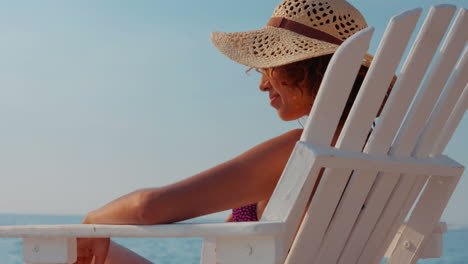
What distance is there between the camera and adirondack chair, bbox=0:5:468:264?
157 centimetres

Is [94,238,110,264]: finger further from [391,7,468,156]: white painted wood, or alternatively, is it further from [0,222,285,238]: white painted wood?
[391,7,468,156]: white painted wood

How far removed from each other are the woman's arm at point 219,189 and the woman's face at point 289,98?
243 millimetres

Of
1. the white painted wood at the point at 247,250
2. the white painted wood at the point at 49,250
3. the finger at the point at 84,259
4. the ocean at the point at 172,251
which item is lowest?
the ocean at the point at 172,251

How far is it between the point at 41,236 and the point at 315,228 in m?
0.89

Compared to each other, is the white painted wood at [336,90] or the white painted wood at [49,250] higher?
the white painted wood at [336,90]

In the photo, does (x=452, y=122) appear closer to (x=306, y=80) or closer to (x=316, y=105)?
(x=306, y=80)

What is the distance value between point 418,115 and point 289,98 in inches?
15.8

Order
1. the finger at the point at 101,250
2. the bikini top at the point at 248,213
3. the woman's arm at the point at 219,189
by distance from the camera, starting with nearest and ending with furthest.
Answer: the woman's arm at the point at 219,189 → the finger at the point at 101,250 → the bikini top at the point at 248,213

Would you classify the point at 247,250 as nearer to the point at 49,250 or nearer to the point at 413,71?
the point at 413,71

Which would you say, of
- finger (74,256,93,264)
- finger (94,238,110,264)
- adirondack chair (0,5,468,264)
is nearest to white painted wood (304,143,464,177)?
adirondack chair (0,5,468,264)

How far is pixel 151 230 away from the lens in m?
1.77

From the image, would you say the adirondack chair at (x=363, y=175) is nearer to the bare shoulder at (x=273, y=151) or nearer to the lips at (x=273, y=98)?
the bare shoulder at (x=273, y=151)

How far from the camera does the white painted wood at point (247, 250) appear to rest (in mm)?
1529

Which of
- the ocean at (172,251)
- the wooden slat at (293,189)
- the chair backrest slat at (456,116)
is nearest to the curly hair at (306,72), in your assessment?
the chair backrest slat at (456,116)
